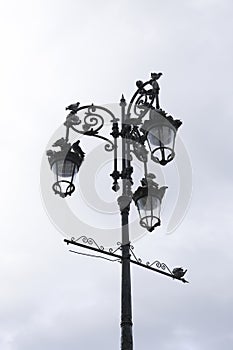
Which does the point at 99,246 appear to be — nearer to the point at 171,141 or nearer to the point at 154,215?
the point at 154,215

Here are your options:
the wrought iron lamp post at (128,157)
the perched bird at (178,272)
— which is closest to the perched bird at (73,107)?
the wrought iron lamp post at (128,157)

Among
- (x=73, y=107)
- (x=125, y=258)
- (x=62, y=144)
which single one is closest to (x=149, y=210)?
(x=125, y=258)

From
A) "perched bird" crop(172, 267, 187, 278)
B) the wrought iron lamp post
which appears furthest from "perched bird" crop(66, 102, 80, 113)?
"perched bird" crop(172, 267, 187, 278)

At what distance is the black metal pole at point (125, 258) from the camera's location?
9047mm

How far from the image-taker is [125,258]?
31.9ft

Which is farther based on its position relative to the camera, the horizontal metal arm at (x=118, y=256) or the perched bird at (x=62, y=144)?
the perched bird at (x=62, y=144)

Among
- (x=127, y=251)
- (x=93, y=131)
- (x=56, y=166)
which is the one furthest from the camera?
(x=93, y=131)

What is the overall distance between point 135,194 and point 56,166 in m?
1.27

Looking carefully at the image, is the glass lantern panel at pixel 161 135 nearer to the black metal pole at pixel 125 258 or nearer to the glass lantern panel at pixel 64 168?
the black metal pole at pixel 125 258

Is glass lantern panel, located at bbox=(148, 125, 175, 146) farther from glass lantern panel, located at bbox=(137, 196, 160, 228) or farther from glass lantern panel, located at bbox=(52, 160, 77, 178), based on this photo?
glass lantern panel, located at bbox=(52, 160, 77, 178)

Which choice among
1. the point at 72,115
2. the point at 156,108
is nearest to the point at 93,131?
the point at 72,115

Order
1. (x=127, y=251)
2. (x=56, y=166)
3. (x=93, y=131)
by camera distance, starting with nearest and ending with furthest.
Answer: (x=127, y=251) → (x=56, y=166) → (x=93, y=131)

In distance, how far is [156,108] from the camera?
10875 millimetres

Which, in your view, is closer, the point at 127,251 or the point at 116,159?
the point at 127,251
